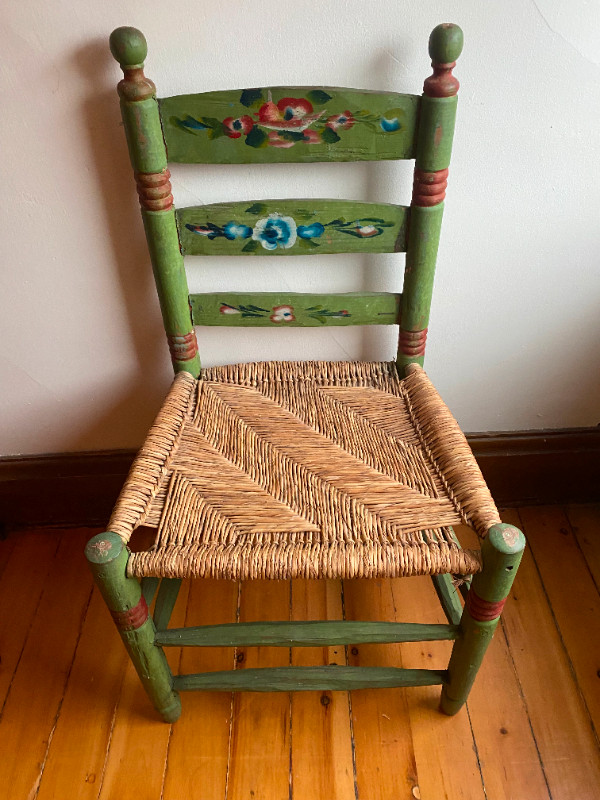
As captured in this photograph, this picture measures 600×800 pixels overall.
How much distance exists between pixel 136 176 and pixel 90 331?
0.34 metres

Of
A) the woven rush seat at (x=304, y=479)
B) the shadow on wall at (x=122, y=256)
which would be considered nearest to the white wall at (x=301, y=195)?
the shadow on wall at (x=122, y=256)

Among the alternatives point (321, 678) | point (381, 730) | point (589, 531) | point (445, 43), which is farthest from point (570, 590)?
point (445, 43)

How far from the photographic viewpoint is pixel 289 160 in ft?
2.75

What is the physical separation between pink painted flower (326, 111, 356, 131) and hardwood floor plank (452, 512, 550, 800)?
92 cm

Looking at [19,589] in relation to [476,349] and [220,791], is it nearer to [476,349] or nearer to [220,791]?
[220,791]

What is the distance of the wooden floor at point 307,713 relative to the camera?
0.95 meters

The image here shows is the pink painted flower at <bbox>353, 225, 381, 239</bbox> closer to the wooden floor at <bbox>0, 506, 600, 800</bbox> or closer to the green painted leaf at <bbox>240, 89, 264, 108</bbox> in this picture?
the green painted leaf at <bbox>240, 89, 264, 108</bbox>

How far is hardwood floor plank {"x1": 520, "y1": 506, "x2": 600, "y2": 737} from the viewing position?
41.7 inches

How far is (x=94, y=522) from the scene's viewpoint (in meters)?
1.34

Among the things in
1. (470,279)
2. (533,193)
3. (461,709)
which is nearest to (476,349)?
(470,279)

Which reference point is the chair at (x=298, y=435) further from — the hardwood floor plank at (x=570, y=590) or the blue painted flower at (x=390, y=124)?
the hardwood floor plank at (x=570, y=590)

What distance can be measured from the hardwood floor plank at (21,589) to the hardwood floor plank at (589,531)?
1114 mm

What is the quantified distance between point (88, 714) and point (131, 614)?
1.30 ft

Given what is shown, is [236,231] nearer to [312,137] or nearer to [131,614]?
[312,137]
